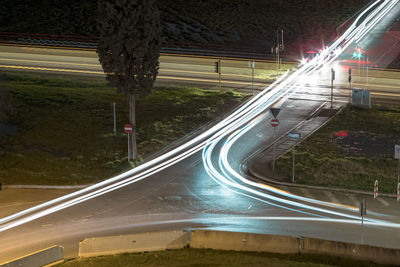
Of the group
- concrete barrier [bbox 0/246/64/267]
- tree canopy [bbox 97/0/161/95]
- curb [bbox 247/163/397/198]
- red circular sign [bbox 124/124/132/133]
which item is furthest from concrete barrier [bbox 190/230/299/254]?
tree canopy [bbox 97/0/161/95]

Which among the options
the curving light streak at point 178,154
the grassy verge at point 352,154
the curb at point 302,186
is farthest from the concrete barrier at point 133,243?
the grassy verge at point 352,154

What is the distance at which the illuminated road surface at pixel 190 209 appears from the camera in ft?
67.1

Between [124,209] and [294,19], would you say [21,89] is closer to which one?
[124,209]

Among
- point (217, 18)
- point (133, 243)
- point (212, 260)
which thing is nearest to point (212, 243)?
point (212, 260)

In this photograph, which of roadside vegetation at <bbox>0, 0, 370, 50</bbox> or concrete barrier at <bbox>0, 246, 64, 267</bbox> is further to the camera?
roadside vegetation at <bbox>0, 0, 370, 50</bbox>

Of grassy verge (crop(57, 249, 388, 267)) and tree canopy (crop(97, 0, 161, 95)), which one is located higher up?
tree canopy (crop(97, 0, 161, 95))

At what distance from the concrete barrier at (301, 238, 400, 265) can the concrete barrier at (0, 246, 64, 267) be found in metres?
7.13

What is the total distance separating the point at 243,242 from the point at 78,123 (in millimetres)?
20505

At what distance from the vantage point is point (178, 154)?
1241 inches

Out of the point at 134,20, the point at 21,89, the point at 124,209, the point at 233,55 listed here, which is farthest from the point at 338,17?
the point at 124,209

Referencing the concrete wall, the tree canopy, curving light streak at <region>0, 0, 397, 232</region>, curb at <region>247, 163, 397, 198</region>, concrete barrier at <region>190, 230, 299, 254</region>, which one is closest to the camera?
the concrete wall

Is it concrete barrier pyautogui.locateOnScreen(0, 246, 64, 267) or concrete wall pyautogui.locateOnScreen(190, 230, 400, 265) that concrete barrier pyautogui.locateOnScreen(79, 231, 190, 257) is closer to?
concrete wall pyautogui.locateOnScreen(190, 230, 400, 265)

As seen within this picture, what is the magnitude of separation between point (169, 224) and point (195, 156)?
984cm

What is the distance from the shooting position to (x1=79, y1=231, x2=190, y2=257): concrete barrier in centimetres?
1769
